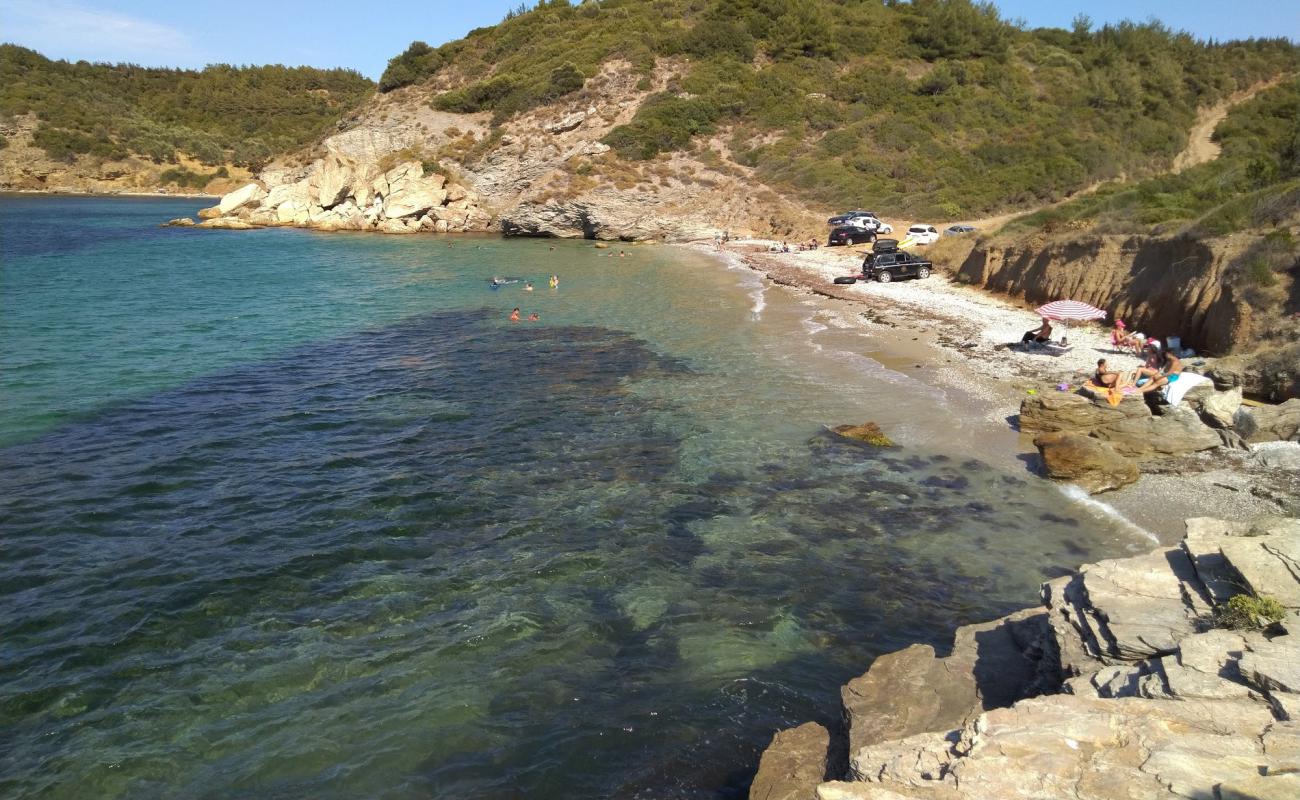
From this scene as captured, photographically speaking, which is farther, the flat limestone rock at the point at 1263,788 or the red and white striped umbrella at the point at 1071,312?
the red and white striped umbrella at the point at 1071,312

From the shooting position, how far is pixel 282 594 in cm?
1055

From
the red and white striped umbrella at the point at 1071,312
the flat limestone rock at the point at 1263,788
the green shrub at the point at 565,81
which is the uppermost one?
the green shrub at the point at 565,81

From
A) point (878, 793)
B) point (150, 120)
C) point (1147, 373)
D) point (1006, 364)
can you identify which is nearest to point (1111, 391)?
point (1147, 373)

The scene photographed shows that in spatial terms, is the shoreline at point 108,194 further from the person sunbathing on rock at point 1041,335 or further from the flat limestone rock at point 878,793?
the flat limestone rock at point 878,793

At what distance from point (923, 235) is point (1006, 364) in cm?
2744

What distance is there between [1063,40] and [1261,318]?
89207 millimetres

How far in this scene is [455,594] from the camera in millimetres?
10570

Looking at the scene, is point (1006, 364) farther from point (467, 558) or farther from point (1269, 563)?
point (467, 558)

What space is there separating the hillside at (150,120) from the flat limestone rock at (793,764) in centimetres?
10196

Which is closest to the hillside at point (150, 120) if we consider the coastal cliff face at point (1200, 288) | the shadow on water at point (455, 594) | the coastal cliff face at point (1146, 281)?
the coastal cliff face at point (1146, 281)

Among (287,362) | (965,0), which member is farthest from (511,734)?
(965,0)

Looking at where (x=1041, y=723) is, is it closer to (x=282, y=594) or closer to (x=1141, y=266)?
(x=282, y=594)

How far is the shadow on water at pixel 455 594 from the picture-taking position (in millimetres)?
7742

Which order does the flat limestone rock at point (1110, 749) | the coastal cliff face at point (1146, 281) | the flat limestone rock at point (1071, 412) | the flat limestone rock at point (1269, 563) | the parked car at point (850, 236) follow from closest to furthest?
the flat limestone rock at point (1110, 749) < the flat limestone rock at point (1269, 563) < the flat limestone rock at point (1071, 412) < the coastal cliff face at point (1146, 281) < the parked car at point (850, 236)
